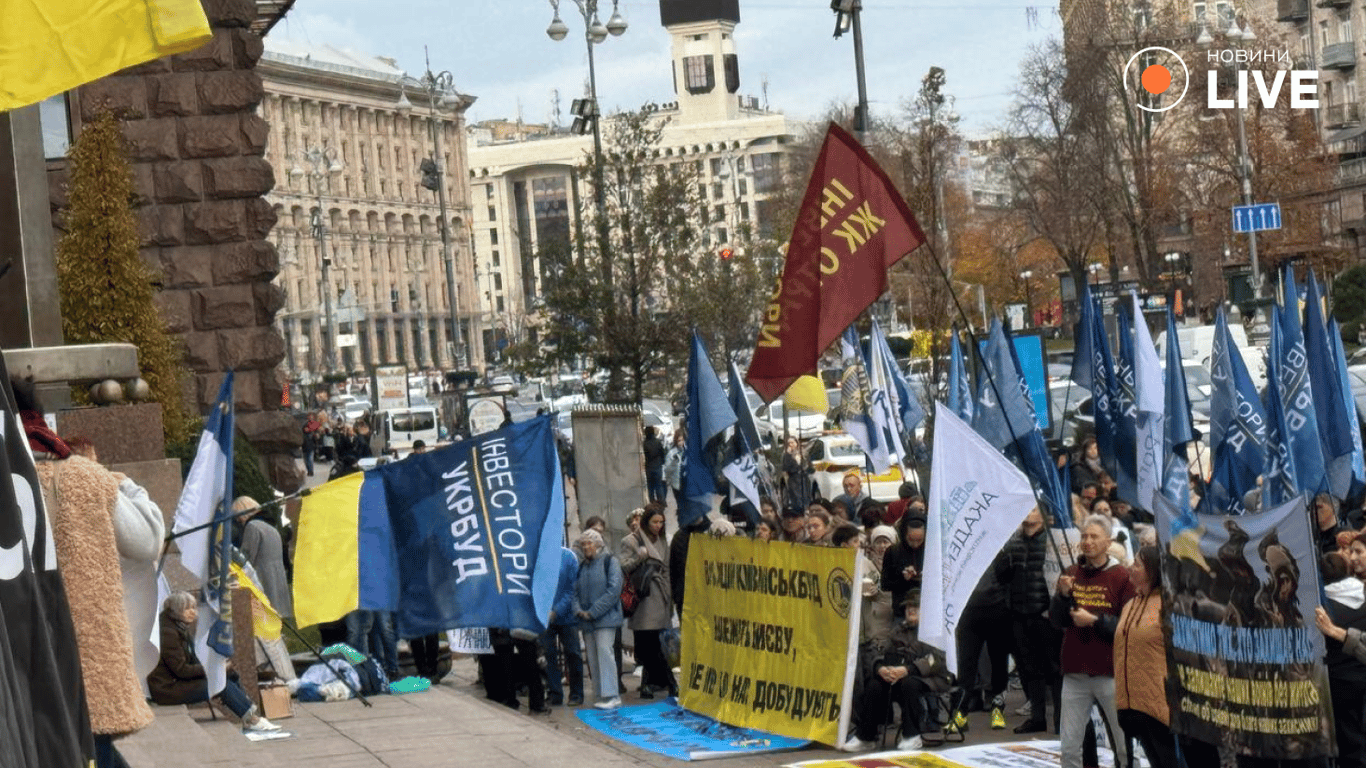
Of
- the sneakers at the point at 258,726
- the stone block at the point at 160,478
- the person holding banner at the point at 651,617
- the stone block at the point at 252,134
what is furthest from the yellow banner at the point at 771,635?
the stone block at the point at 252,134

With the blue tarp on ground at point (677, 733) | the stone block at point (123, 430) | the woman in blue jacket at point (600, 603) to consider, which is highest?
the stone block at point (123, 430)

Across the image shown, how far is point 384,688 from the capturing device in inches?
670

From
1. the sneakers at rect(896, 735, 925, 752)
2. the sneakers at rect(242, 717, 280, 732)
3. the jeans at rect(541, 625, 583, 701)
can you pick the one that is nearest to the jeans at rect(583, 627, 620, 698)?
the jeans at rect(541, 625, 583, 701)

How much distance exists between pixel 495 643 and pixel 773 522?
2227 mm

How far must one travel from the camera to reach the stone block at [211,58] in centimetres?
2439

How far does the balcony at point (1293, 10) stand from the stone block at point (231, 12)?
2644 inches

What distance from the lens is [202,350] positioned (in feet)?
81.1

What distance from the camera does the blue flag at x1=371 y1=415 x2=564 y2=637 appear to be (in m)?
13.7

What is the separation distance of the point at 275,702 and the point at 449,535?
213 centimetres

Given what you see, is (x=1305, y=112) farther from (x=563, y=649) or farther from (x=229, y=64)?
(x=563, y=649)

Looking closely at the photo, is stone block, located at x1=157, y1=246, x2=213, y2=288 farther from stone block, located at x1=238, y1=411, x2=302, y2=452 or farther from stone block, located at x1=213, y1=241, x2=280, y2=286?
stone block, located at x1=238, y1=411, x2=302, y2=452

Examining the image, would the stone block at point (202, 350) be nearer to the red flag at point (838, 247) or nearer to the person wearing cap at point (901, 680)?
the red flag at point (838, 247)

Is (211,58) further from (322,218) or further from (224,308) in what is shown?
(322,218)

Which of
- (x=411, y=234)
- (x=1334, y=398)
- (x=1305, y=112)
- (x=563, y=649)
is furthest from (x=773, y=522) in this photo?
(x=411, y=234)
